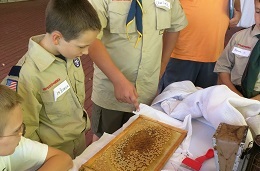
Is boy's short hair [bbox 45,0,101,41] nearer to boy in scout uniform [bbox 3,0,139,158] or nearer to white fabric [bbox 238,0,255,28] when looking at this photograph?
boy in scout uniform [bbox 3,0,139,158]

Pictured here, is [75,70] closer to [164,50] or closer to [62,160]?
[62,160]

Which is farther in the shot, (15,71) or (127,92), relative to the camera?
(127,92)

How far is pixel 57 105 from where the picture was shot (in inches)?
51.8

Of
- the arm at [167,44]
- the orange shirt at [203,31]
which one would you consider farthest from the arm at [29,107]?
the orange shirt at [203,31]

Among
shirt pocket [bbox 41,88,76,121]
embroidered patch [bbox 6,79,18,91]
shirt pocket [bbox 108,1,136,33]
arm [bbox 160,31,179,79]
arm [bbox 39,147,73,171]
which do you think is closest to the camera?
arm [bbox 39,147,73,171]

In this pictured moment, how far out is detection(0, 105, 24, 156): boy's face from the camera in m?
0.93

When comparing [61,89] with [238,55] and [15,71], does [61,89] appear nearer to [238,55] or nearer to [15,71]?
[15,71]

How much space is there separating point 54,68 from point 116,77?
11.8 inches

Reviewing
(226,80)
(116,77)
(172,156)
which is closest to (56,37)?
(116,77)

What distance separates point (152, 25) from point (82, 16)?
1.60 ft

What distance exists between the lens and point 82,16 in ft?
4.01

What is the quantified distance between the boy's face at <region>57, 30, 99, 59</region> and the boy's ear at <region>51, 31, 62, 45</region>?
11 millimetres

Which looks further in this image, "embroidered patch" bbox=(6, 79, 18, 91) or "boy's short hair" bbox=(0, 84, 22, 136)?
"embroidered patch" bbox=(6, 79, 18, 91)

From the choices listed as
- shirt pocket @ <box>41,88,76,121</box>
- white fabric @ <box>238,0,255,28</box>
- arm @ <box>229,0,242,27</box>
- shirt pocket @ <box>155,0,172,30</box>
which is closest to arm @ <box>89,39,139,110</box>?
shirt pocket @ <box>41,88,76,121</box>
